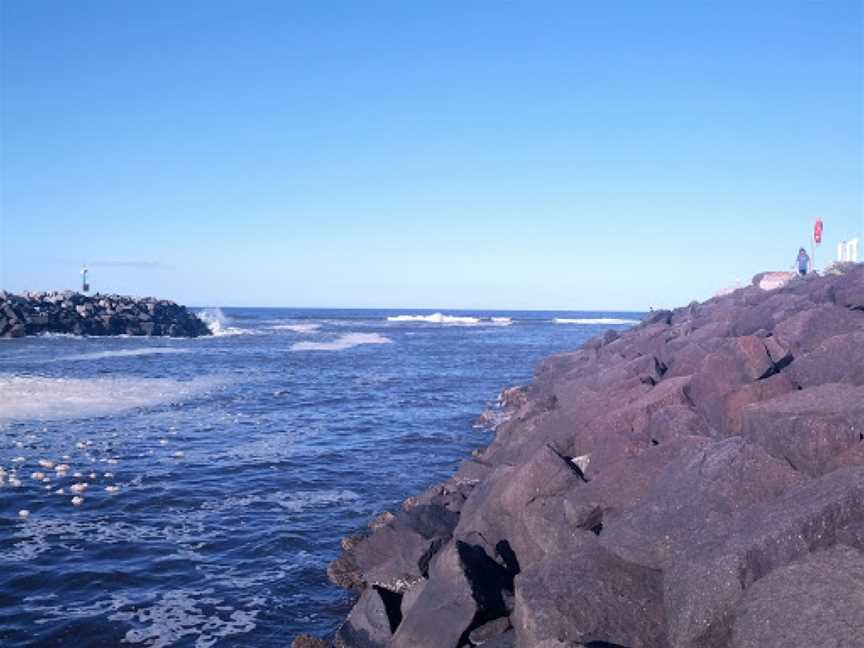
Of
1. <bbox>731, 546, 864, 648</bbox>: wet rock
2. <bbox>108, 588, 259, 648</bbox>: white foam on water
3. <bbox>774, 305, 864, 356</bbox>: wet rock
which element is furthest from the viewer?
<bbox>774, 305, 864, 356</bbox>: wet rock

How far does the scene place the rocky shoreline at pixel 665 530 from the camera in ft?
12.7

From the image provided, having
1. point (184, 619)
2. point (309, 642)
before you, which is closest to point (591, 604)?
point (309, 642)

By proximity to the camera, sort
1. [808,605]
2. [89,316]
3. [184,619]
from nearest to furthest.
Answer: [808,605] → [184,619] → [89,316]

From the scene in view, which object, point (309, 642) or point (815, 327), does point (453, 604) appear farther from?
point (815, 327)

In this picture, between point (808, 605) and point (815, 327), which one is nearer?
point (808, 605)

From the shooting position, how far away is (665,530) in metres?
4.76

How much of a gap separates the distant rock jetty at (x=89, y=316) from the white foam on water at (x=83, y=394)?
2356 cm

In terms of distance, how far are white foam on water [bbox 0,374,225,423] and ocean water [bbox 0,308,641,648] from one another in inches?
2.3

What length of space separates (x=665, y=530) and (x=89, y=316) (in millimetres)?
46811

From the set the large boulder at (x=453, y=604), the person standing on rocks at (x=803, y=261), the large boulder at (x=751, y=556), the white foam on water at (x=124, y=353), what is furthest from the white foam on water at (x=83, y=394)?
the person standing on rocks at (x=803, y=261)

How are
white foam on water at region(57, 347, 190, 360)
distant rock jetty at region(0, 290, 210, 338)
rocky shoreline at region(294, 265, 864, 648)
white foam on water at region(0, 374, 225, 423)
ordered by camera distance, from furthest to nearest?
distant rock jetty at region(0, 290, 210, 338) → white foam on water at region(57, 347, 190, 360) → white foam on water at region(0, 374, 225, 423) → rocky shoreline at region(294, 265, 864, 648)

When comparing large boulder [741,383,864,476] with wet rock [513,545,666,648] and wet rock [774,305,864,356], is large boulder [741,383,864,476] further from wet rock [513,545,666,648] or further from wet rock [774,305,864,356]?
wet rock [774,305,864,356]

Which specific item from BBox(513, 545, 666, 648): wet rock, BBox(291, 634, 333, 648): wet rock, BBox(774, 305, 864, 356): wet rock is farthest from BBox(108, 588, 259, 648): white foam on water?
BBox(774, 305, 864, 356): wet rock

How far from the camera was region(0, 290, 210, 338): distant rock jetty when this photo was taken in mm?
42500
